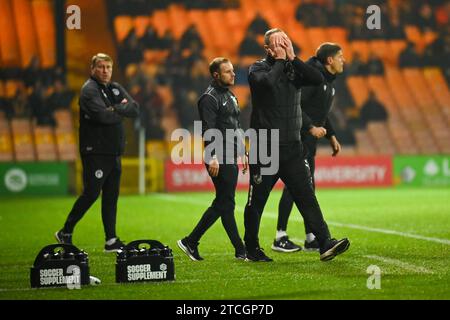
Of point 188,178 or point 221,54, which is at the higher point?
point 221,54

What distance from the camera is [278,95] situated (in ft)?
26.8

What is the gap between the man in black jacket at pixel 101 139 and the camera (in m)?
9.53

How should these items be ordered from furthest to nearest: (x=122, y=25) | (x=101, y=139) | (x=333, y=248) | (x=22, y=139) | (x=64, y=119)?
(x=122, y=25) → (x=64, y=119) → (x=22, y=139) → (x=101, y=139) → (x=333, y=248)

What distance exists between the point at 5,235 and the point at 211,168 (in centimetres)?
408

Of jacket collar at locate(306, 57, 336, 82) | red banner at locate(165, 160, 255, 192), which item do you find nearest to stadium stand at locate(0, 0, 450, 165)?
red banner at locate(165, 160, 255, 192)

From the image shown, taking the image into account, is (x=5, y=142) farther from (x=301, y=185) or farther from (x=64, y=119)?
(x=301, y=185)

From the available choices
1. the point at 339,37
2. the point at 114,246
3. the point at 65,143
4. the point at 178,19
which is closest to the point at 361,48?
the point at 339,37

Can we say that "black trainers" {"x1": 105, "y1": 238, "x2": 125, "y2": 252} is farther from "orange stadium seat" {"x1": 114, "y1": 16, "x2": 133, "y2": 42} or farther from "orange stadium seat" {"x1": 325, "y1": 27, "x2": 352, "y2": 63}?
"orange stadium seat" {"x1": 325, "y1": 27, "x2": 352, "y2": 63}

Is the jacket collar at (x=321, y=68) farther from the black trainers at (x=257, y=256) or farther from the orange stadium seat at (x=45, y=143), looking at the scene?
the orange stadium seat at (x=45, y=143)

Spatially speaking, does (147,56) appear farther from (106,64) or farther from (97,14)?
(106,64)

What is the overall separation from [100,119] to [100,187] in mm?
712

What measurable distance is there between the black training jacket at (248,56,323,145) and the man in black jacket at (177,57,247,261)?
1.30ft
